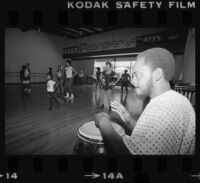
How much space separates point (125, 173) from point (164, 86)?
0.79 meters

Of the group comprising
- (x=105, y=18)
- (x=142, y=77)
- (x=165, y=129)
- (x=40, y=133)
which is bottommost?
(x=40, y=133)

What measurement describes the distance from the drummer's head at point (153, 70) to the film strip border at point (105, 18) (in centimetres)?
56

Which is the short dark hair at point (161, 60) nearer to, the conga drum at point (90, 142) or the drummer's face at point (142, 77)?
the drummer's face at point (142, 77)

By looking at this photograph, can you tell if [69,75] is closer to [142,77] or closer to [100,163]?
[100,163]

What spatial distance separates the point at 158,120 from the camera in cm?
73

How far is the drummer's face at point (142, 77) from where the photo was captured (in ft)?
2.80

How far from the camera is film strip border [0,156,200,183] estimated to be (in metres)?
1.15

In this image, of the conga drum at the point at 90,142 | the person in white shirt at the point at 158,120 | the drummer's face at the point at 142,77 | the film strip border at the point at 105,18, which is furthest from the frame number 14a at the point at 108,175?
the film strip border at the point at 105,18

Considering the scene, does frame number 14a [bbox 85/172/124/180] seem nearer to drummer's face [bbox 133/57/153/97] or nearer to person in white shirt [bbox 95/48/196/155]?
person in white shirt [bbox 95/48/196/155]

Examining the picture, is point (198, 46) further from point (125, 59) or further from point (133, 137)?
point (125, 59)

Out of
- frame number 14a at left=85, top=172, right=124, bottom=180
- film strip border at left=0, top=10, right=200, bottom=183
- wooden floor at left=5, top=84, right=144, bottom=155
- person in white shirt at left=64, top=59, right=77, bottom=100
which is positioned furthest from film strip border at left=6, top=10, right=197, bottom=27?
person in white shirt at left=64, top=59, right=77, bottom=100

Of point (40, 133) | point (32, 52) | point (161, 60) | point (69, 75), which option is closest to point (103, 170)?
point (161, 60)

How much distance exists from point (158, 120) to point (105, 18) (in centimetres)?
99

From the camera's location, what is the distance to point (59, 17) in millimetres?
1280
